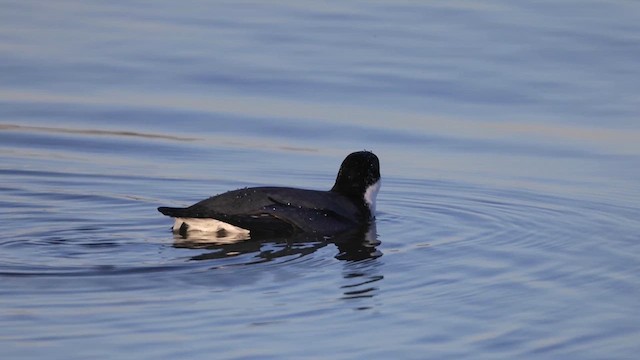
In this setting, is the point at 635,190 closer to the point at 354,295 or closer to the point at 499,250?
the point at 499,250

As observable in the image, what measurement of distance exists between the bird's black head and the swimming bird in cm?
26

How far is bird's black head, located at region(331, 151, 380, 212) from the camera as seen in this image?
13.5 meters

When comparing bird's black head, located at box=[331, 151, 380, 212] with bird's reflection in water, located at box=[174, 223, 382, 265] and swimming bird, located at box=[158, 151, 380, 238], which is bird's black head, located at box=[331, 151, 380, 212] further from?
bird's reflection in water, located at box=[174, 223, 382, 265]

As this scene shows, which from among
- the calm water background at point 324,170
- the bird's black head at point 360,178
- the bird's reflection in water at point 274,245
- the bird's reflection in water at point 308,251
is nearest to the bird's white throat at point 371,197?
the bird's black head at point 360,178

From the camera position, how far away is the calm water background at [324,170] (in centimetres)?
971

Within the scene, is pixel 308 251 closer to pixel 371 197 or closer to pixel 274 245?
pixel 274 245

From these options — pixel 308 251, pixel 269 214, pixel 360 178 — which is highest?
pixel 360 178

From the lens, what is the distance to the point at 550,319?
1004cm

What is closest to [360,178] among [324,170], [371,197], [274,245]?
[371,197]

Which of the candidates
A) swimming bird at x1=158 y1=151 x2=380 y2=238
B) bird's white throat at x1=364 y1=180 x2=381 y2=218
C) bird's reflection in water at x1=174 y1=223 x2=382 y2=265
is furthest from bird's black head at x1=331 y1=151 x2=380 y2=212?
bird's reflection in water at x1=174 y1=223 x2=382 y2=265

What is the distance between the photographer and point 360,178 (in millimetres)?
13531

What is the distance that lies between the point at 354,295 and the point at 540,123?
5977 mm

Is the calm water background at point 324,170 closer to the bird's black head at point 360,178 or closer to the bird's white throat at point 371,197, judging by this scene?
the bird's white throat at point 371,197

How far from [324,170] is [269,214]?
2.20m
